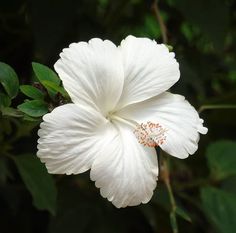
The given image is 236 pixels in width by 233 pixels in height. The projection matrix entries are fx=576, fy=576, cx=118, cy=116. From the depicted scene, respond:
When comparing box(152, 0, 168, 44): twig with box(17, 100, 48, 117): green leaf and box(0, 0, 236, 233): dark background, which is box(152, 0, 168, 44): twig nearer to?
box(0, 0, 236, 233): dark background

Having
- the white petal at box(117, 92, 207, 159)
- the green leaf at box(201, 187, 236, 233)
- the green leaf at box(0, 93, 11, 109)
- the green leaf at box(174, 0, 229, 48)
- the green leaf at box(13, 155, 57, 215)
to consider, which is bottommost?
the green leaf at box(201, 187, 236, 233)

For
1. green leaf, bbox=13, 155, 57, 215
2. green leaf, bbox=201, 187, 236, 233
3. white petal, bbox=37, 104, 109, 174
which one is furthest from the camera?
green leaf, bbox=201, 187, 236, 233

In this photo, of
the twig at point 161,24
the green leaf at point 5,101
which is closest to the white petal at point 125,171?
the green leaf at point 5,101

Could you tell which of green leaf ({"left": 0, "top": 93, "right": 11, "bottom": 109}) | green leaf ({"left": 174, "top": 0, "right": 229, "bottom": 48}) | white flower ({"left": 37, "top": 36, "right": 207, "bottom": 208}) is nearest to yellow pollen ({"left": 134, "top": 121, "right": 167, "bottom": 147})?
white flower ({"left": 37, "top": 36, "right": 207, "bottom": 208})

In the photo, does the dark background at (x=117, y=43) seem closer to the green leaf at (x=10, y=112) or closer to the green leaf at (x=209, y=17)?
the green leaf at (x=209, y=17)

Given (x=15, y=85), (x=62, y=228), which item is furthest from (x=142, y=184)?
(x=62, y=228)

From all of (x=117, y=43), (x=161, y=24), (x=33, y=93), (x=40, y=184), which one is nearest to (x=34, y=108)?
(x=33, y=93)

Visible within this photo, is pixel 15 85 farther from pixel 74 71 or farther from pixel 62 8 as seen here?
pixel 62 8
